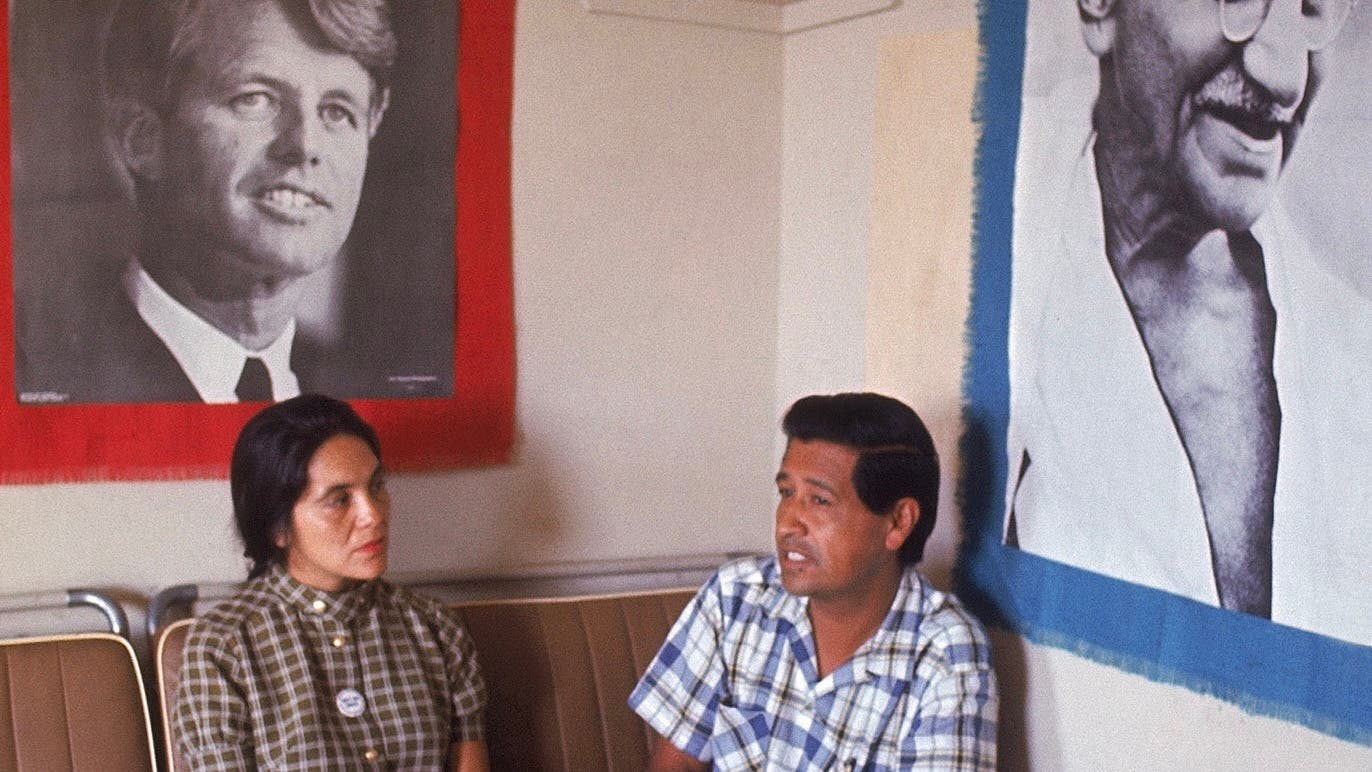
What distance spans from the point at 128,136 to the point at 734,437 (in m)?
1.33

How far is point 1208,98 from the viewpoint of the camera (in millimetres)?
1921

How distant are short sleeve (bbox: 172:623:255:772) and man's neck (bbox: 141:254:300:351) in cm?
62

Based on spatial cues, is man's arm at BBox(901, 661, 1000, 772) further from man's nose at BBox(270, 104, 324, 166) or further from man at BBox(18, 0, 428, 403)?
man's nose at BBox(270, 104, 324, 166)

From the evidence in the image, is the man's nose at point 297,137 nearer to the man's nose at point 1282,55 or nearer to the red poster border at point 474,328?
the red poster border at point 474,328

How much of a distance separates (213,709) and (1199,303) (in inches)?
60.5

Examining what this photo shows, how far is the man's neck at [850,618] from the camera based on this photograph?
2.15m

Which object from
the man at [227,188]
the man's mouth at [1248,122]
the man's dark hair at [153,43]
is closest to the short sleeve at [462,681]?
the man at [227,188]

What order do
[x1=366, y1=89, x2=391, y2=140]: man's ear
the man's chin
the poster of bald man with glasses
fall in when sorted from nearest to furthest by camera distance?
the poster of bald man with glasses, the man's chin, [x1=366, y1=89, x2=391, y2=140]: man's ear

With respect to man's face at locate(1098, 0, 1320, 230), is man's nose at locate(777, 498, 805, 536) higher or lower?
lower

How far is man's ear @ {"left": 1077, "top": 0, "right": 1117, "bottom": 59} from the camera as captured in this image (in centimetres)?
207

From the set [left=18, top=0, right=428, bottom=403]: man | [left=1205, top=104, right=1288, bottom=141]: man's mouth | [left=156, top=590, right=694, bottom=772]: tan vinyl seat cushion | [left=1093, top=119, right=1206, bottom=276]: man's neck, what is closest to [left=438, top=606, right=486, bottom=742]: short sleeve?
[left=156, top=590, right=694, bottom=772]: tan vinyl seat cushion

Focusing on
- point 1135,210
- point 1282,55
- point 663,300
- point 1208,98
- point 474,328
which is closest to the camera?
point 1282,55

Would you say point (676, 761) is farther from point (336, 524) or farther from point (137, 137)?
point (137, 137)

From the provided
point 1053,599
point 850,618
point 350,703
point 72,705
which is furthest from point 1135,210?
point 72,705
